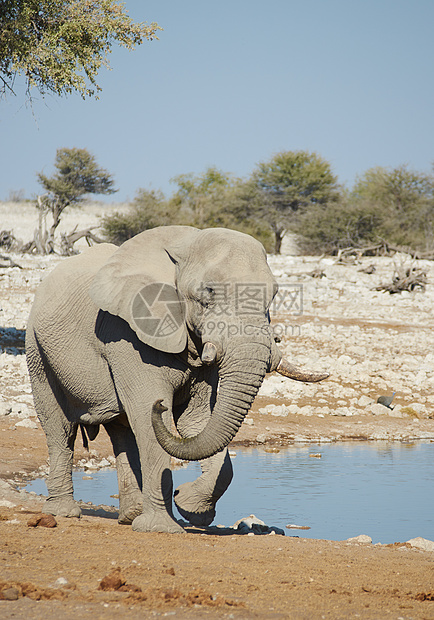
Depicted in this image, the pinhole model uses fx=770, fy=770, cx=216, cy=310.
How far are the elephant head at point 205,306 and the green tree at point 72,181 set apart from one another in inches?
1372

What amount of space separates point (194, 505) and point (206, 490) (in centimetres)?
16

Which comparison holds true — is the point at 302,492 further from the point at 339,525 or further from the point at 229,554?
the point at 229,554

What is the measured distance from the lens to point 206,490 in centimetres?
550

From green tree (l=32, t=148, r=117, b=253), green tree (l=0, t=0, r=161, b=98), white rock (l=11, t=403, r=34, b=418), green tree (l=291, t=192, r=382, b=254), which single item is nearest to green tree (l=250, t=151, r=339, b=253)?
green tree (l=291, t=192, r=382, b=254)

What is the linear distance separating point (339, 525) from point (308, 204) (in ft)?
137

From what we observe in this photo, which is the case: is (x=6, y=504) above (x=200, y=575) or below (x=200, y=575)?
below

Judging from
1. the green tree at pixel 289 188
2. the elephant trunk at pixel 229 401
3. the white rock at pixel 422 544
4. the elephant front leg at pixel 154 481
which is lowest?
the white rock at pixel 422 544

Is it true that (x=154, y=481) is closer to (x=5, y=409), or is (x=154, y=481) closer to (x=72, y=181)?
(x=5, y=409)

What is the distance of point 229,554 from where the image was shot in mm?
4656

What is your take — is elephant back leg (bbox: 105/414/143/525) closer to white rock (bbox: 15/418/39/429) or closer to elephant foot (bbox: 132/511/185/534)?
elephant foot (bbox: 132/511/185/534)

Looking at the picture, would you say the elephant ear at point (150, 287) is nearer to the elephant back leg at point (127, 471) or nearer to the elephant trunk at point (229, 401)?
the elephant trunk at point (229, 401)

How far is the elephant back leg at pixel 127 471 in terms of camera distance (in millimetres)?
5930

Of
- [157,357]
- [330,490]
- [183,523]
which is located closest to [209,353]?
[157,357]

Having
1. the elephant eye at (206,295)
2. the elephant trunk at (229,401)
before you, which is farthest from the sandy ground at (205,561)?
the elephant eye at (206,295)
